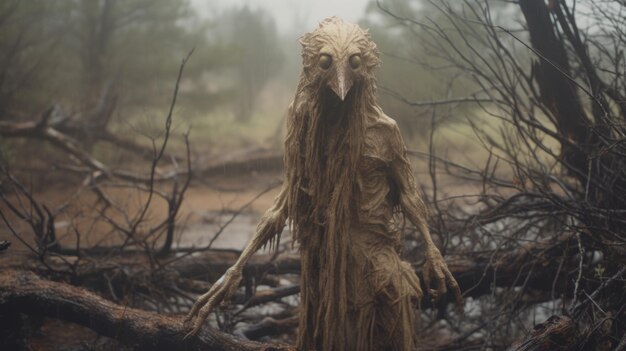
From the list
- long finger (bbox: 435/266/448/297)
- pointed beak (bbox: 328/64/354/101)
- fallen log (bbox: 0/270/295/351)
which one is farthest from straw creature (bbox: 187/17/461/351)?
fallen log (bbox: 0/270/295/351)

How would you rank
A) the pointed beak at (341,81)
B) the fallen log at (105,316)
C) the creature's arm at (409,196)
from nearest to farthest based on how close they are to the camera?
the pointed beak at (341,81), the creature's arm at (409,196), the fallen log at (105,316)

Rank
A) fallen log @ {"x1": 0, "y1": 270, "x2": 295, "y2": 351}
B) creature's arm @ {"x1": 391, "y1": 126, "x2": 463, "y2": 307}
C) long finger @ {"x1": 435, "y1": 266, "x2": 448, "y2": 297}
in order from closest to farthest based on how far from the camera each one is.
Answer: long finger @ {"x1": 435, "y1": 266, "x2": 448, "y2": 297} → creature's arm @ {"x1": 391, "y1": 126, "x2": 463, "y2": 307} → fallen log @ {"x1": 0, "y1": 270, "x2": 295, "y2": 351}

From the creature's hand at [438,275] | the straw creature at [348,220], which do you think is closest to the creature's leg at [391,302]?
the straw creature at [348,220]

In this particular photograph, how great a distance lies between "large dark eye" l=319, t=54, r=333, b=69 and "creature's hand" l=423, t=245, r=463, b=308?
824mm

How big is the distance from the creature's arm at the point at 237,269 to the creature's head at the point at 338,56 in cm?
51

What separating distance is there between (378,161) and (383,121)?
16 cm

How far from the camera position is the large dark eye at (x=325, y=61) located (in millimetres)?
1877

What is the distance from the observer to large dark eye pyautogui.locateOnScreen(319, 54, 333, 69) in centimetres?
188

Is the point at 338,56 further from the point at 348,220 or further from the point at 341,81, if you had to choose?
the point at 348,220

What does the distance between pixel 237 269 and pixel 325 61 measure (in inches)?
34.3

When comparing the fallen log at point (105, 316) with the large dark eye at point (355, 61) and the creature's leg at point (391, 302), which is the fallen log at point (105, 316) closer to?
the creature's leg at point (391, 302)

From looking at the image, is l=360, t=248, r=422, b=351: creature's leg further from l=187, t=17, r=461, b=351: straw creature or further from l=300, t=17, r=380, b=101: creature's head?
l=300, t=17, r=380, b=101: creature's head

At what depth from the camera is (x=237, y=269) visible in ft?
6.75

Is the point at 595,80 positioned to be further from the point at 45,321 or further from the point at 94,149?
the point at 94,149
